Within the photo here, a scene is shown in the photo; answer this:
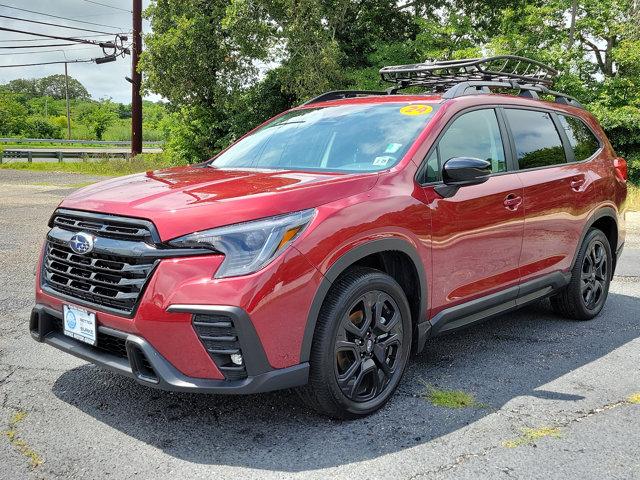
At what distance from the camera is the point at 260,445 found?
3.03 metres

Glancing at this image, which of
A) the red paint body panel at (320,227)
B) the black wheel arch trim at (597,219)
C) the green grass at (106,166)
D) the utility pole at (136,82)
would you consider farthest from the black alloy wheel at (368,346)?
the utility pole at (136,82)

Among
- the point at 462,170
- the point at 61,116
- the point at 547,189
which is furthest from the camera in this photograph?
the point at 61,116

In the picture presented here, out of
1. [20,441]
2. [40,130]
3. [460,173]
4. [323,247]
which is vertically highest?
[460,173]

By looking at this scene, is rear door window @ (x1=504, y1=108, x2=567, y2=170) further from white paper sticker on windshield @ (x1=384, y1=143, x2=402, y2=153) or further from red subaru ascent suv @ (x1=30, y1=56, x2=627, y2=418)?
white paper sticker on windshield @ (x1=384, y1=143, x2=402, y2=153)

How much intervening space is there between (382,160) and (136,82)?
1013 inches

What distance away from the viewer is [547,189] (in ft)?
14.8

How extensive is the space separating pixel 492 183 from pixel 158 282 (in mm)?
2294

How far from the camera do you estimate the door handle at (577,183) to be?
15.8 feet

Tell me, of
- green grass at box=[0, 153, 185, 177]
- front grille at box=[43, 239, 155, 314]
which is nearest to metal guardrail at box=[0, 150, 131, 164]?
green grass at box=[0, 153, 185, 177]

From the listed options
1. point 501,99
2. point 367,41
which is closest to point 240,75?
point 367,41

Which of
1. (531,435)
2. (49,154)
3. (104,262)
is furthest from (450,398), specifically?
(49,154)

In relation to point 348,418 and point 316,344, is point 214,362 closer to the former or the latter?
point 316,344

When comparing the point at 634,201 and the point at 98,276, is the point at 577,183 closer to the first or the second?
the point at 98,276

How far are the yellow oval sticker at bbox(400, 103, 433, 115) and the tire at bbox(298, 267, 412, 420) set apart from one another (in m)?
1.20
